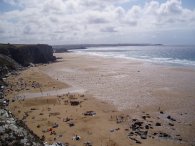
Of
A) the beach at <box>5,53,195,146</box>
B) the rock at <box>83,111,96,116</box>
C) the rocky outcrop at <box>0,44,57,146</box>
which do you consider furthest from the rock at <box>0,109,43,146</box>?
the rock at <box>83,111,96,116</box>

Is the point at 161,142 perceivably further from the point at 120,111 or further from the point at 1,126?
the point at 1,126

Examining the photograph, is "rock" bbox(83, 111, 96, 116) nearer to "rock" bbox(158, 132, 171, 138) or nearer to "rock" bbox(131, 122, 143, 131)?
"rock" bbox(131, 122, 143, 131)

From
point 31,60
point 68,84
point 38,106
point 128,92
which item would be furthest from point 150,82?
point 31,60

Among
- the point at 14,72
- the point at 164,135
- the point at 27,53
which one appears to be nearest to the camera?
the point at 164,135

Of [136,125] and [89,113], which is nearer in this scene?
[136,125]

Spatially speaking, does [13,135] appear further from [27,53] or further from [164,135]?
[27,53]

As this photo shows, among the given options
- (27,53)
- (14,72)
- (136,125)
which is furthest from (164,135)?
(27,53)
